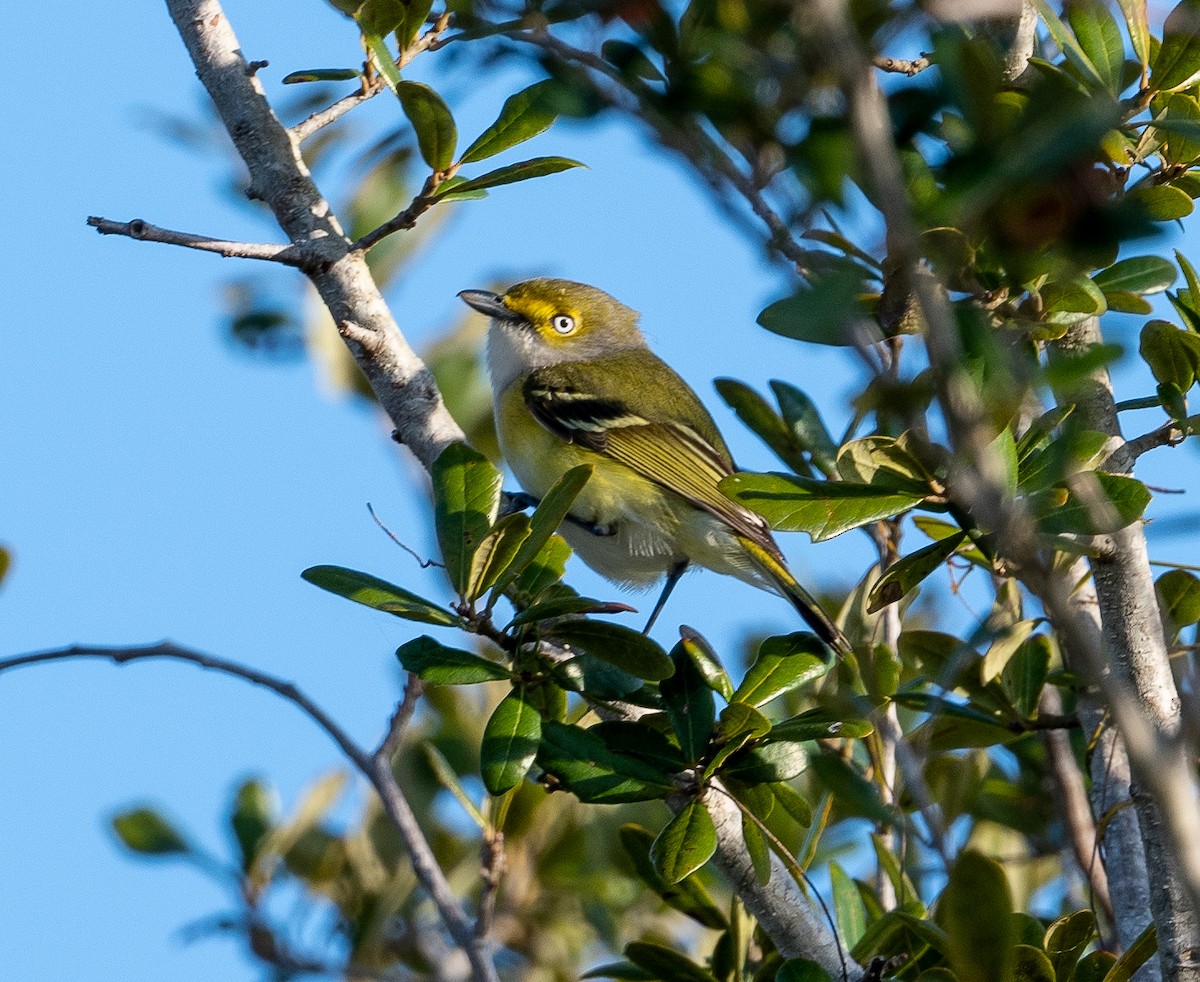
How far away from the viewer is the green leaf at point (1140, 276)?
293cm

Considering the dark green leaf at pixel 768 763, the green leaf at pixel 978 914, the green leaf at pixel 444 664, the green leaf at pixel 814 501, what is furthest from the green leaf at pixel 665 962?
the green leaf at pixel 978 914

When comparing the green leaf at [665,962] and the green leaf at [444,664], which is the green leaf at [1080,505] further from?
the green leaf at [665,962]

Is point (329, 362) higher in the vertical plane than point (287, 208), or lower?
higher

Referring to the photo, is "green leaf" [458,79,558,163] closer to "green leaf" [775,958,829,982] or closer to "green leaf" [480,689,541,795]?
"green leaf" [480,689,541,795]

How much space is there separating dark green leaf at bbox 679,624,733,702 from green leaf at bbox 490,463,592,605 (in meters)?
0.41

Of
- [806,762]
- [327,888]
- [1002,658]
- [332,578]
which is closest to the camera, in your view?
[332,578]

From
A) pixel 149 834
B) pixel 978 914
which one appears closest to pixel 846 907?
pixel 978 914

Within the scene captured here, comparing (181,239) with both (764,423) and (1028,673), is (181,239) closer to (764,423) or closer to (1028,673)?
(764,423)

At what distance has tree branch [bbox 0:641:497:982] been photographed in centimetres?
177

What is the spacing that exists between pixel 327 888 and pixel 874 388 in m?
2.98

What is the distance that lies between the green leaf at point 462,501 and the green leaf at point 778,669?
1.96ft

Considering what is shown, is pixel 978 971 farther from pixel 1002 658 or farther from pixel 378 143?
pixel 378 143

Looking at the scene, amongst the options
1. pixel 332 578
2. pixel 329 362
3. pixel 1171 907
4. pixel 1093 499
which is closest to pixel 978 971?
pixel 1171 907

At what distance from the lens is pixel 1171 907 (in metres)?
2.25
